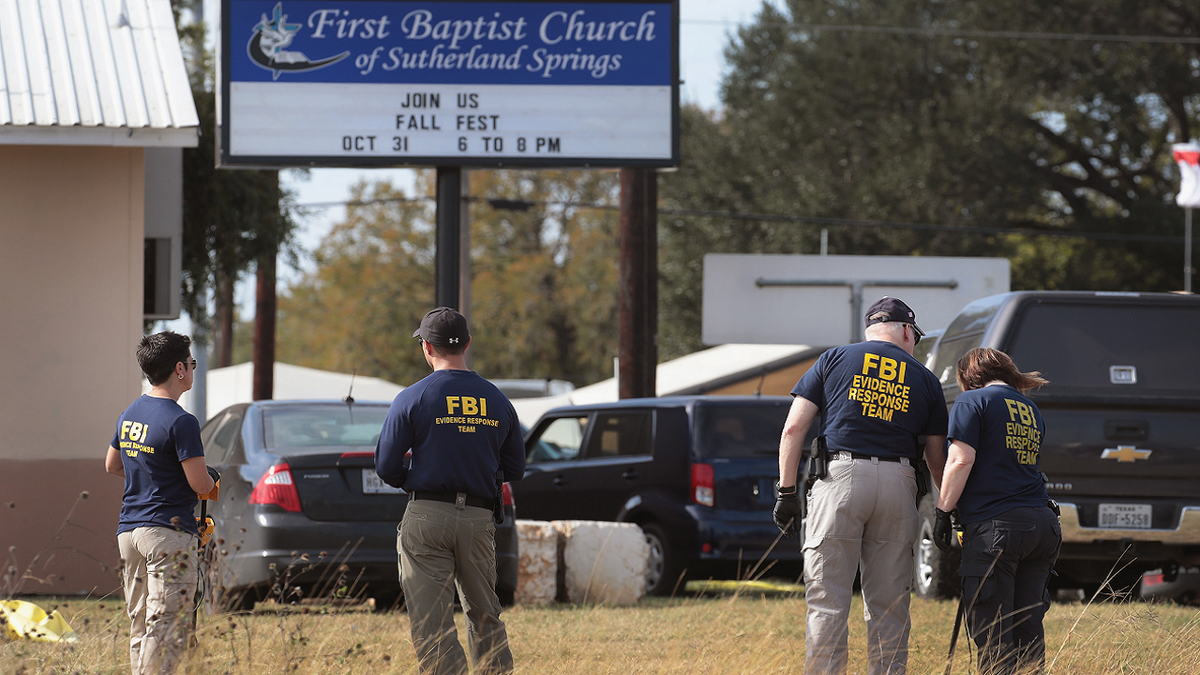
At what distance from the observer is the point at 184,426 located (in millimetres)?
5266

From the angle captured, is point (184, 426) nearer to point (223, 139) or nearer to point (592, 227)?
point (223, 139)

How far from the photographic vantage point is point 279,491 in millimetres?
8422

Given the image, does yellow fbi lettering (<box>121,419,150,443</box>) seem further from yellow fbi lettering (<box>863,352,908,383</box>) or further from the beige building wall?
the beige building wall

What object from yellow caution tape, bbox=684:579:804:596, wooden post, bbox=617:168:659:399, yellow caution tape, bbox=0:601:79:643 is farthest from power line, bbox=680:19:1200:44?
yellow caution tape, bbox=0:601:79:643

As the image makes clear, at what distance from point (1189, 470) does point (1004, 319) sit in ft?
4.67

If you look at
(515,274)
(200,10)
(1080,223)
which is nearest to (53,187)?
(200,10)

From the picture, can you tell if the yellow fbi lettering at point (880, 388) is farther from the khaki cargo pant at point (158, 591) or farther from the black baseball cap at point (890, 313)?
the khaki cargo pant at point (158, 591)

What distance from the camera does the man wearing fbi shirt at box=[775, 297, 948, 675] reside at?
18.5 ft

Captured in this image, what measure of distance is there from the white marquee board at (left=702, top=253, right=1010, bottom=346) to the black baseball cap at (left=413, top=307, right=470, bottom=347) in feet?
34.3

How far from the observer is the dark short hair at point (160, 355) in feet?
17.6

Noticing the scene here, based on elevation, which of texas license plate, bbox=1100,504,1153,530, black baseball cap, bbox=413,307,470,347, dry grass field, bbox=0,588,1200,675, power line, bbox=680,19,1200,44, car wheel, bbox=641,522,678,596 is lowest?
car wheel, bbox=641,522,678,596

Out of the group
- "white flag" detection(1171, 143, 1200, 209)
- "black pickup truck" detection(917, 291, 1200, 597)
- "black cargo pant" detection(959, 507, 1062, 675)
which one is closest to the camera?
"black cargo pant" detection(959, 507, 1062, 675)

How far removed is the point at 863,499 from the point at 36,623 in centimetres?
390

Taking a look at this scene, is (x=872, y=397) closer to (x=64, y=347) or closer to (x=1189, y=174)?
(x=64, y=347)
